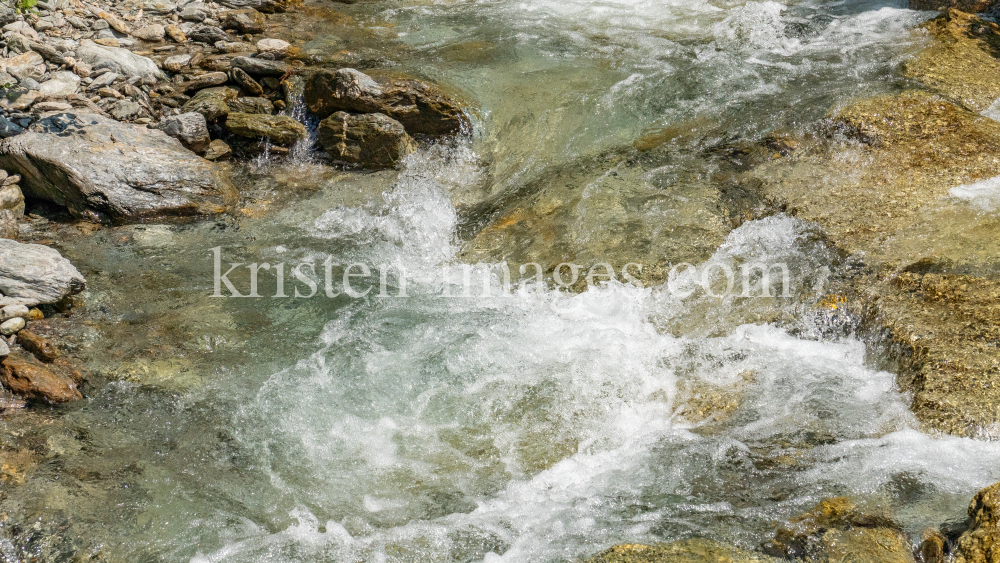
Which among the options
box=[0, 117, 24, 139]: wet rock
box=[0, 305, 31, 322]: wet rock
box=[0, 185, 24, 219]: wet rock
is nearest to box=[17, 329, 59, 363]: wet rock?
box=[0, 305, 31, 322]: wet rock

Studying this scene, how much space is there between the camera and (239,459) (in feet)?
12.0

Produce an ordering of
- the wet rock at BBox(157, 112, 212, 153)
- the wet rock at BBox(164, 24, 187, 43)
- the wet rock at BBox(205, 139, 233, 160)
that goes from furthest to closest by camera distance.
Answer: the wet rock at BBox(164, 24, 187, 43)
the wet rock at BBox(205, 139, 233, 160)
the wet rock at BBox(157, 112, 212, 153)

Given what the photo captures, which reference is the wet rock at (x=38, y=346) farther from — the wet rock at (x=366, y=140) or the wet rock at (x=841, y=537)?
the wet rock at (x=841, y=537)

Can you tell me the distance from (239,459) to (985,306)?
437 cm

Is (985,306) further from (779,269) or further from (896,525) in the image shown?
(896,525)

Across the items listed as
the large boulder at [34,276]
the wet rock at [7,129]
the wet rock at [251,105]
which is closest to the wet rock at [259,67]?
the wet rock at [251,105]

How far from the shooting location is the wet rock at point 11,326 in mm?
4242

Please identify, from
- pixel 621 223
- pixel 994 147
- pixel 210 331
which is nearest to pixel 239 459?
pixel 210 331

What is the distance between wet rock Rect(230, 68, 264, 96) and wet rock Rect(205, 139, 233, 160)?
0.75 m

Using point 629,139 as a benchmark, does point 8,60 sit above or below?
above

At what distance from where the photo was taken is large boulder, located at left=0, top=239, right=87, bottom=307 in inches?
176

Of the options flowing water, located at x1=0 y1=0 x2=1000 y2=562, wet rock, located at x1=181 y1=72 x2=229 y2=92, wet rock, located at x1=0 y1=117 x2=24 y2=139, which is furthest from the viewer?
wet rock, located at x1=181 y1=72 x2=229 y2=92

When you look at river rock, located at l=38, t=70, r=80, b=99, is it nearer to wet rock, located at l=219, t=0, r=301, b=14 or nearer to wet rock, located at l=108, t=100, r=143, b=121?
wet rock, located at l=108, t=100, r=143, b=121

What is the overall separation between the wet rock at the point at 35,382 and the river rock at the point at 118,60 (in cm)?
386
